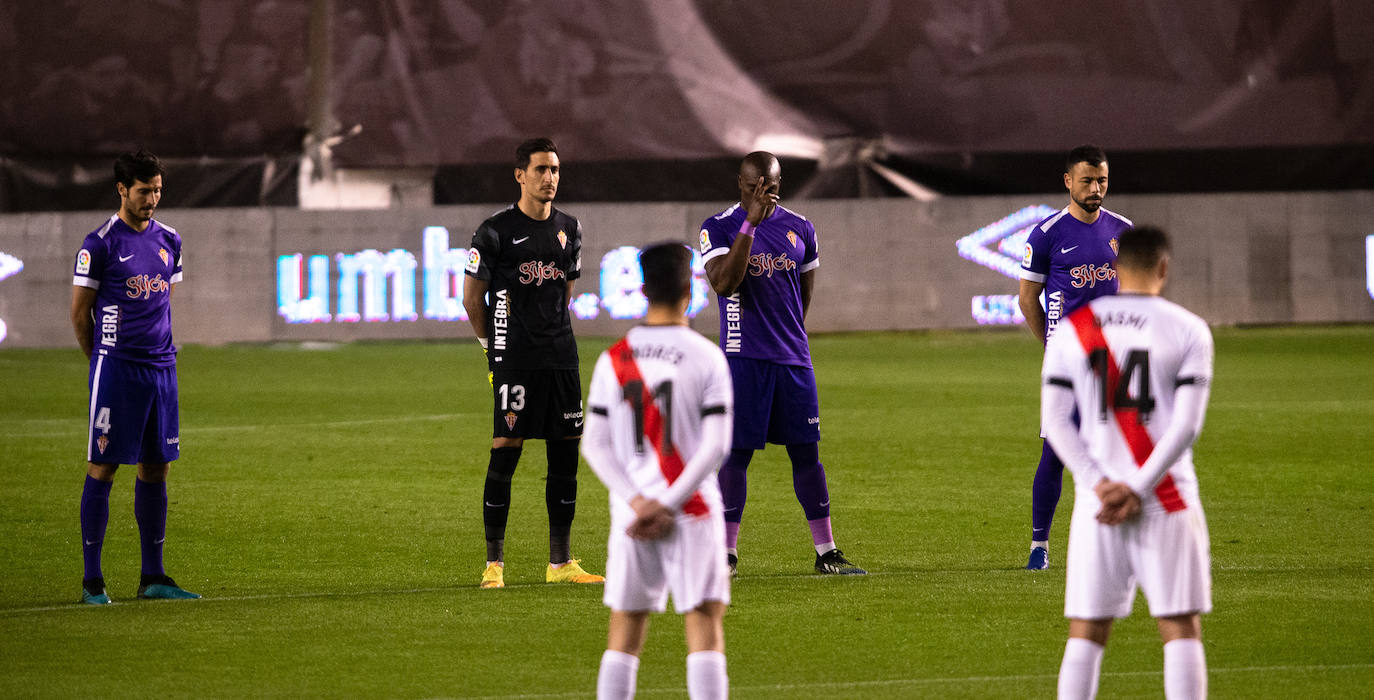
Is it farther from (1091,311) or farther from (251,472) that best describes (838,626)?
(251,472)

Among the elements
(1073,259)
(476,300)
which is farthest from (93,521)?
(1073,259)

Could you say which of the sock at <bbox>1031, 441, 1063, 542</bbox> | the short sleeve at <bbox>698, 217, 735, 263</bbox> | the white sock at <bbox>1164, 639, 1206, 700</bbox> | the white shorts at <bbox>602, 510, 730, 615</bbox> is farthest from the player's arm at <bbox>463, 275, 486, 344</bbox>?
the white sock at <bbox>1164, 639, 1206, 700</bbox>

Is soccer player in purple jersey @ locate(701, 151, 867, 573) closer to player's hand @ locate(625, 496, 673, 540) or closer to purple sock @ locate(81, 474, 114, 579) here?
purple sock @ locate(81, 474, 114, 579)

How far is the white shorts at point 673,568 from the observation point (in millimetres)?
4621

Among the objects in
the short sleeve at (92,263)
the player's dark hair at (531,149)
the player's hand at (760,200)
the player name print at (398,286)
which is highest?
the player name print at (398,286)

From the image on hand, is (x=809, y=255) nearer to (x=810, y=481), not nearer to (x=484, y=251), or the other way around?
(x=810, y=481)

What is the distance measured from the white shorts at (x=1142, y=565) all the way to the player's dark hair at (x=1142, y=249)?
0.64 metres

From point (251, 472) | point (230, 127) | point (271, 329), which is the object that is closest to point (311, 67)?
point (230, 127)

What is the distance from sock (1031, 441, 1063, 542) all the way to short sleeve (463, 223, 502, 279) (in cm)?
260

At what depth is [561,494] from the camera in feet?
25.1

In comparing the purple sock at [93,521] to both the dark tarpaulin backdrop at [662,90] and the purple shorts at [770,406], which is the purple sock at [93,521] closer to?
the purple shorts at [770,406]

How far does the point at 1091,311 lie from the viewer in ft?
15.4

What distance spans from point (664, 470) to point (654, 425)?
0.41 feet

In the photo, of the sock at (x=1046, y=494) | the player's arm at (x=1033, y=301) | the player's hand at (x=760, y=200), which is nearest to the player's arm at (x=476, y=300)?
the player's hand at (x=760, y=200)
